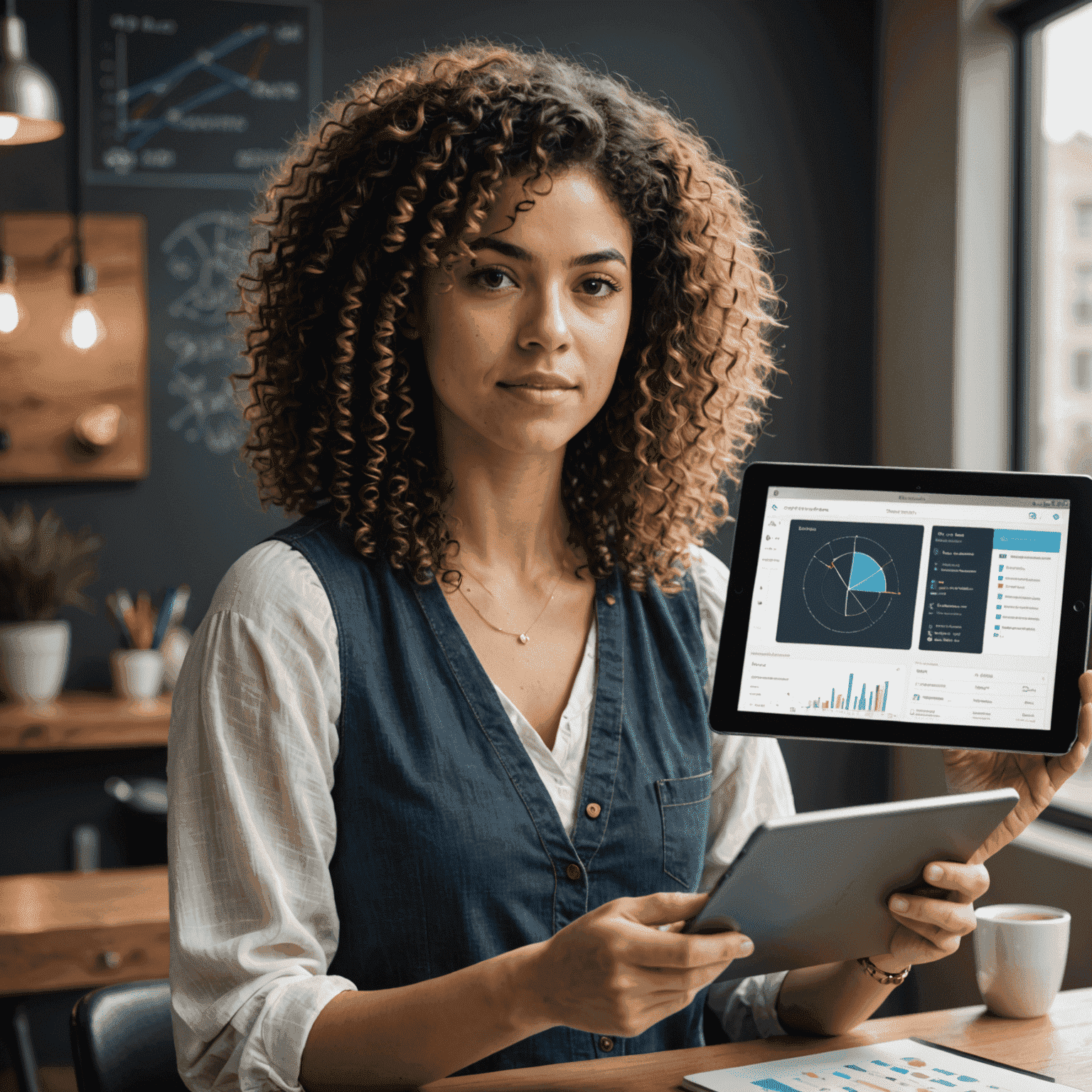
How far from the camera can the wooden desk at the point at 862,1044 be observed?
3.43 feet

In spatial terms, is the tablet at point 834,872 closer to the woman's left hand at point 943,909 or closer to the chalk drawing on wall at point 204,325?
the woman's left hand at point 943,909

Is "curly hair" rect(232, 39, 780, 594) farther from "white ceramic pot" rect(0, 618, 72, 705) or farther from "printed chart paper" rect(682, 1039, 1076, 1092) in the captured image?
"white ceramic pot" rect(0, 618, 72, 705)

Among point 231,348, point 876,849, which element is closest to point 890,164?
point 231,348

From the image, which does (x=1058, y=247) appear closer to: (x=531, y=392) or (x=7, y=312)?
(x=531, y=392)

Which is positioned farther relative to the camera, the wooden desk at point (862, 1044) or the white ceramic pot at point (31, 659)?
the white ceramic pot at point (31, 659)

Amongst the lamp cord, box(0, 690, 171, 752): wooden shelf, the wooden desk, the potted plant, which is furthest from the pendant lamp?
the wooden desk

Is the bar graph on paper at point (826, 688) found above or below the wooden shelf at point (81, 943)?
above

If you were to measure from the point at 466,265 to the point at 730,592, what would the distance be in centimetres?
42

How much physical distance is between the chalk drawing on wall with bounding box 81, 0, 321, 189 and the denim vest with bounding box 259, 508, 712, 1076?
1.92m

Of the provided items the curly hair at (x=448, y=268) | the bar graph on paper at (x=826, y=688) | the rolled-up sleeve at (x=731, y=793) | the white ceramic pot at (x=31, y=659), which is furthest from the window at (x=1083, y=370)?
the white ceramic pot at (x=31, y=659)

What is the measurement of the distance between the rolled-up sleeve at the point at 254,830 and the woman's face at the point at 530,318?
253 mm

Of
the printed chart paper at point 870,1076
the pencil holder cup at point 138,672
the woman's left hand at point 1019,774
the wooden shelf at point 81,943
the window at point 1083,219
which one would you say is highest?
the window at point 1083,219

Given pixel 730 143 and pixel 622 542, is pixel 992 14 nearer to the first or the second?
pixel 730 143

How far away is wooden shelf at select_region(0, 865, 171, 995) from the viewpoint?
93.4 inches
